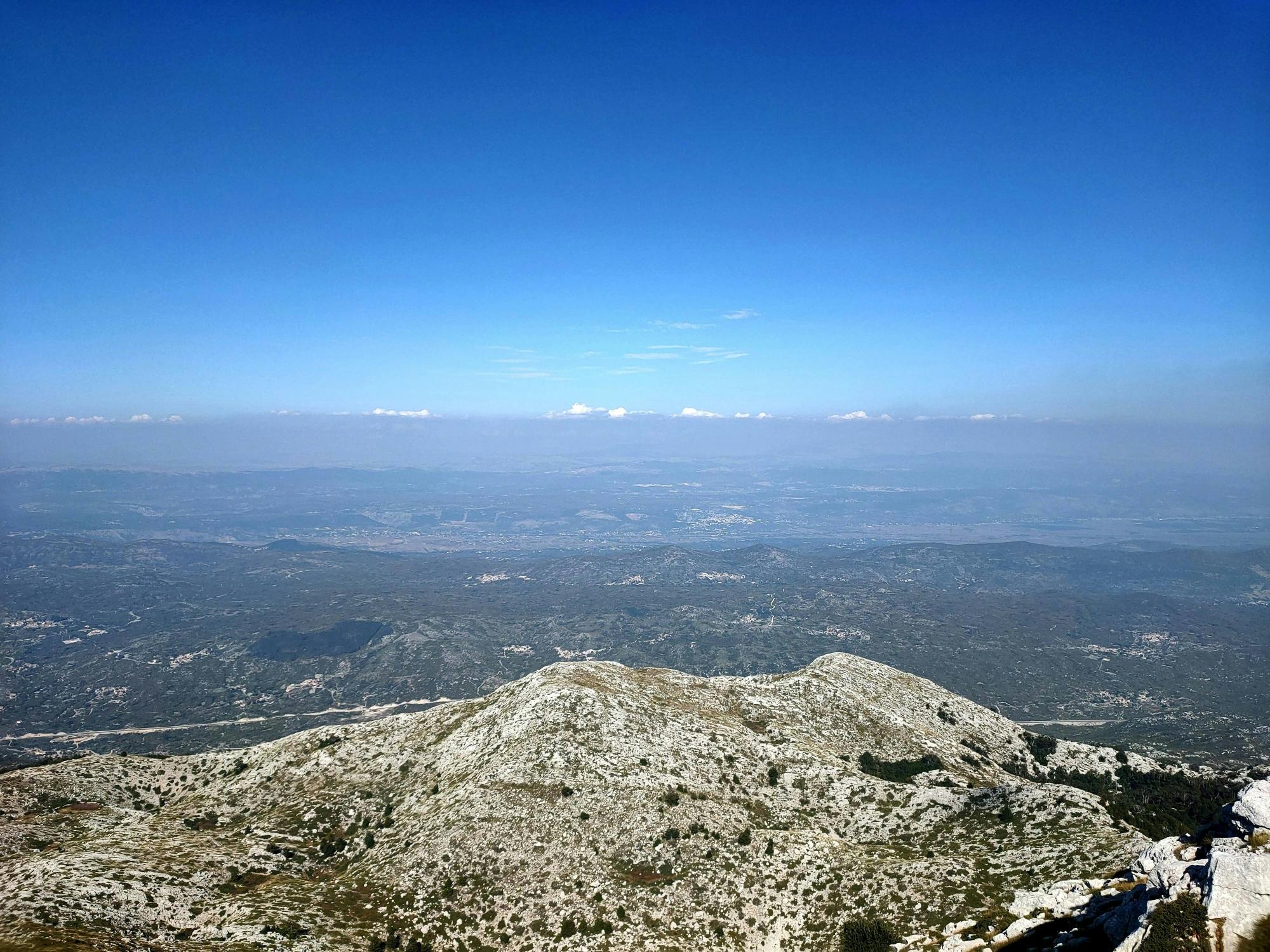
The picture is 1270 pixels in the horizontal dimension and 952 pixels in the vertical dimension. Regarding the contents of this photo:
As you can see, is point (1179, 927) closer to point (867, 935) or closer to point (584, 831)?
point (867, 935)

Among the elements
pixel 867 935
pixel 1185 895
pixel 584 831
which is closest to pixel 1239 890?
pixel 1185 895

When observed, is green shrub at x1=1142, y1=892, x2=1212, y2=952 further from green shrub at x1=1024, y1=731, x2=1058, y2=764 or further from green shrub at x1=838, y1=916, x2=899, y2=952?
green shrub at x1=1024, y1=731, x2=1058, y2=764

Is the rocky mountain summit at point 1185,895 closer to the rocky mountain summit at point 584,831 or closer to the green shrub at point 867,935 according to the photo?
the rocky mountain summit at point 584,831

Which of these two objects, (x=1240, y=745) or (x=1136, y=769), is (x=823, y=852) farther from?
(x=1240, y=745)

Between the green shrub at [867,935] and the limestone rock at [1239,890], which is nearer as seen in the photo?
the limestone rock at [1239,890]

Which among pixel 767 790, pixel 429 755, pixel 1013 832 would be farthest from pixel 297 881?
pixel 1013 832

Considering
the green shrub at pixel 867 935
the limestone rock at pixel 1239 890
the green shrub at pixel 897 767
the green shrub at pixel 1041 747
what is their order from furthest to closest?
the green shrub at pixel 1041 747 → the green shrub at pixel 897 767 → the green shrub at pixel 867 935 → the limestone rock at pixel 1239 890

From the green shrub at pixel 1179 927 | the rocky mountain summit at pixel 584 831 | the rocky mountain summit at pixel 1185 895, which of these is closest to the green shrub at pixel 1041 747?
the rocky mountain summit at pixel 584 831

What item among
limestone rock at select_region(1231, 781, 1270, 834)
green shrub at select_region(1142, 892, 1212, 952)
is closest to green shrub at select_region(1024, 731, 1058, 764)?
limestone rock at select_region(1231, 781, 1270, 834)
